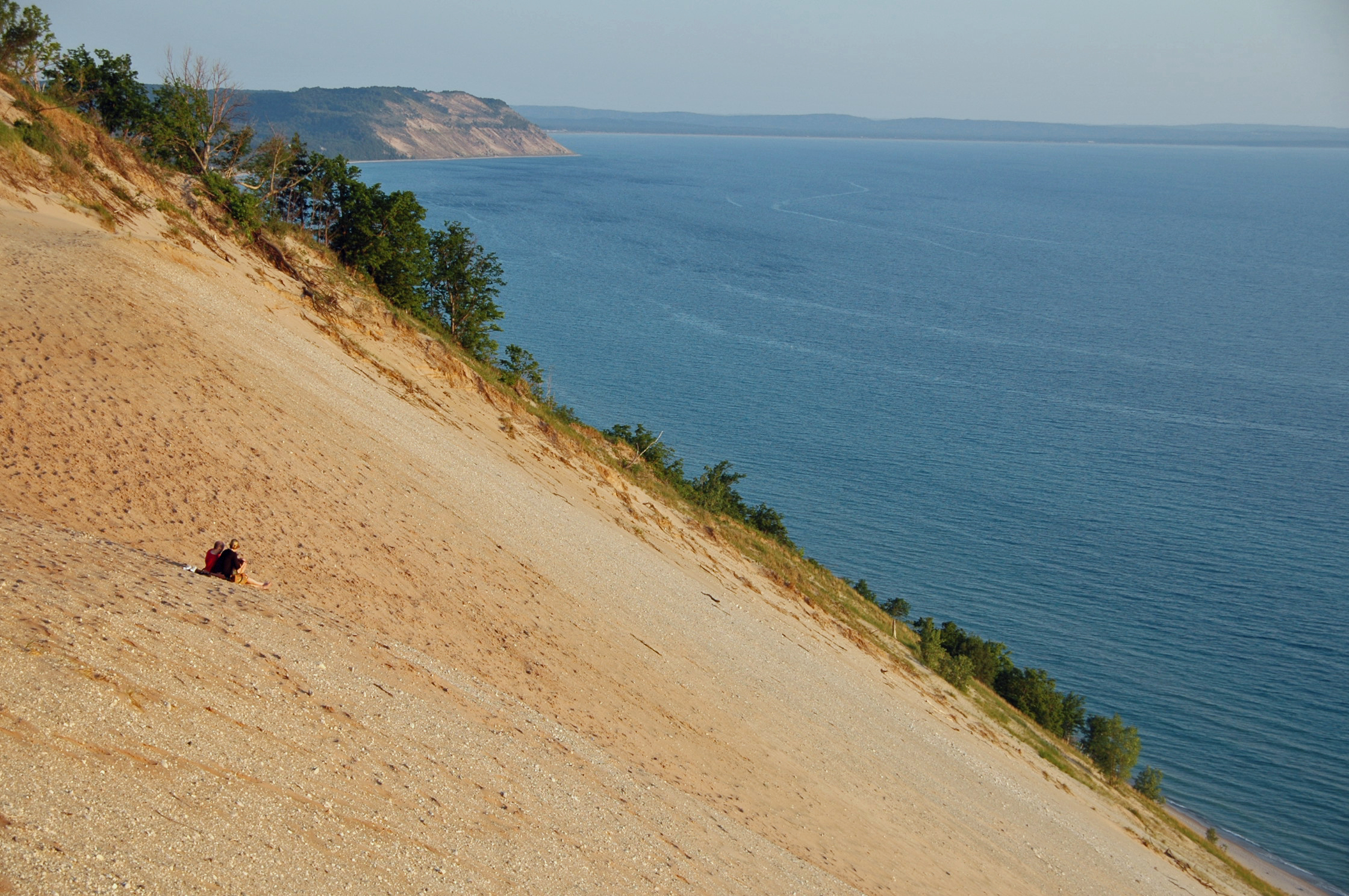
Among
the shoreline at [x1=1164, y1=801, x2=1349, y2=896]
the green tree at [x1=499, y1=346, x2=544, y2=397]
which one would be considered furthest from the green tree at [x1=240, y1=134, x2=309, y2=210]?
the shoreline at [x1=1164, y1=801, x2=1349, y2=896]

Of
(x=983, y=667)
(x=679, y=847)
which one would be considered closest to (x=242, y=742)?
(x=679, y=847)

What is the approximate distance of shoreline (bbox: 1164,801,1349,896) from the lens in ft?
120

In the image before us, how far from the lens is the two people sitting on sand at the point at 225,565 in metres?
14.8

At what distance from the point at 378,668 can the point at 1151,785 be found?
38.6 meters

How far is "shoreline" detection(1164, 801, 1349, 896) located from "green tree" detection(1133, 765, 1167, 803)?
746 millimetres

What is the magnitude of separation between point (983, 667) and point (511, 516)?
28.0 metres

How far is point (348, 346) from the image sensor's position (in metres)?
29.4

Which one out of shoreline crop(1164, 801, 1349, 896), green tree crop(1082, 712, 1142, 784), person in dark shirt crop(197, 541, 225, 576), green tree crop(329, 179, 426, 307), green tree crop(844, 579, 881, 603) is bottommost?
person in dark shirt crop(197, 541, 225, 576)

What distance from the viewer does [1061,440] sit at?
74.1m

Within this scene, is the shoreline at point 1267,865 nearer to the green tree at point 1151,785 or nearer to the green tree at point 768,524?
the green tree at point 1151,785

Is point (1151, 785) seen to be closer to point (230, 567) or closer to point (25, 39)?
point (230, 567)

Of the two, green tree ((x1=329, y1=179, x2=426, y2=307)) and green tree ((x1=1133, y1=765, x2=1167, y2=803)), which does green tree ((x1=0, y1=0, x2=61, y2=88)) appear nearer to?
green tree ((x1=329, y1=179, x2=426, y2=307))

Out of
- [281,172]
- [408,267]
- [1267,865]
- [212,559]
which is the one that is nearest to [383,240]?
[408,267]

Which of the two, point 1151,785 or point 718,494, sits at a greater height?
point 718,494
